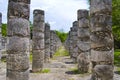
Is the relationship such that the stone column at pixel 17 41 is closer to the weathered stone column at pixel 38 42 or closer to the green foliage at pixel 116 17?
the weathered stone column at pixel 38 42

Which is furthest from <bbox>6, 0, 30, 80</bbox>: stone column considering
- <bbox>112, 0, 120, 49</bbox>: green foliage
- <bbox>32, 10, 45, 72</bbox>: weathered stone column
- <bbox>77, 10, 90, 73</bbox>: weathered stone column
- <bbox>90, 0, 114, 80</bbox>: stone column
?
<bbox>112, 0, 120, 49</bbox>: green foliage

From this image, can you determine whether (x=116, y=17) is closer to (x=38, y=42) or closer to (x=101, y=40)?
(x=38, y=42)

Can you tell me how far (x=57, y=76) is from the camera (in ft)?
47.1

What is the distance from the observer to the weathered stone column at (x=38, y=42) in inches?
630

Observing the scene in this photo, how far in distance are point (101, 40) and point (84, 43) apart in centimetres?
532

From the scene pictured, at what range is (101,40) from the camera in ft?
34.9

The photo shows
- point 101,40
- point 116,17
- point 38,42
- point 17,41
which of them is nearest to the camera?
point 17,41

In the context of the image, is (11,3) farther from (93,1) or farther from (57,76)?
(57,76)

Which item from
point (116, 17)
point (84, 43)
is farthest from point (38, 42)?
point (116, 17)

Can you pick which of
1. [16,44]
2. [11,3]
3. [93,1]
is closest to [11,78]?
[16,44]

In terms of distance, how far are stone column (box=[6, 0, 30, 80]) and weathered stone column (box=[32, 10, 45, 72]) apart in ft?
18.4

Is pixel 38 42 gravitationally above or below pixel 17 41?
below

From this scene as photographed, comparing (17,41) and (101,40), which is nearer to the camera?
(17,41)

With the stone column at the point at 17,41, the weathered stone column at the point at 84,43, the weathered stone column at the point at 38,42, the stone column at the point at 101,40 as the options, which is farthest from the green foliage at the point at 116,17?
the stone column at the point at 17,41
